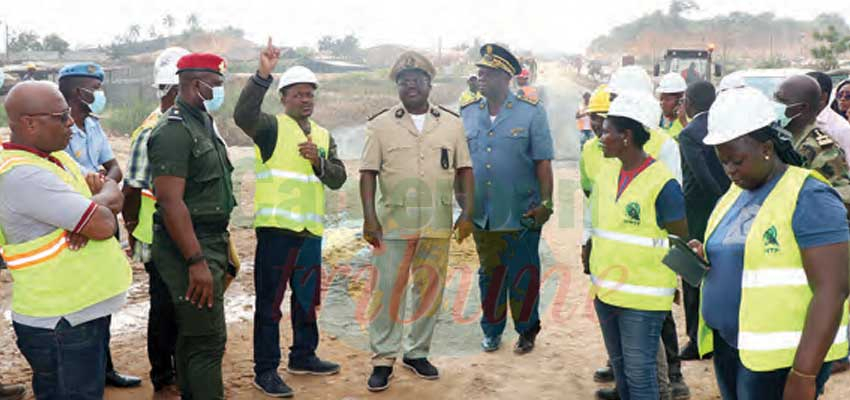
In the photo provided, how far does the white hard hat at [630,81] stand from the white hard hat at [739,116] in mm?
2848

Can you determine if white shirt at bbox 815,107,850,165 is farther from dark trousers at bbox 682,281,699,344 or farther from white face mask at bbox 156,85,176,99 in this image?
white face mask at bbox 156,85,176,99

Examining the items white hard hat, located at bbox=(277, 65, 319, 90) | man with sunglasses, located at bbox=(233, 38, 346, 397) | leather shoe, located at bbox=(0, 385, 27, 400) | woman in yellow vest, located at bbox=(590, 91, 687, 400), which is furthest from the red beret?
leather shoe, located at bbox=(0, 385, 27, 400)

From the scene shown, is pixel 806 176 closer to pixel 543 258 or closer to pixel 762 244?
pixel 762 244

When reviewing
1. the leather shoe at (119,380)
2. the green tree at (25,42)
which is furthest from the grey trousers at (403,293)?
the green tree at (25,42)

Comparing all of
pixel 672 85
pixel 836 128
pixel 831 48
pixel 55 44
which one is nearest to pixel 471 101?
pixel 672 85

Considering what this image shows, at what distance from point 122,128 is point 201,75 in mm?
21248

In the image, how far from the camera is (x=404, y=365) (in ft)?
16.5

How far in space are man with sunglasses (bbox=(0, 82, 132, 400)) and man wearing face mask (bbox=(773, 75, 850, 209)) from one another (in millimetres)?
3724

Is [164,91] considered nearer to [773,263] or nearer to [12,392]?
[12,392]

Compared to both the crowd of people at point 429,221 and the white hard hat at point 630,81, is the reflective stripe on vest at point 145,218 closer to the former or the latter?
the crowd of people at point 429,221

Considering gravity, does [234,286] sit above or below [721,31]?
below

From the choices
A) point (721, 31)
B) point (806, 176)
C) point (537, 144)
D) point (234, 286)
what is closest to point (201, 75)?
point (537, 144)

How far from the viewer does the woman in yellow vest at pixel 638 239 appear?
338 centimetres

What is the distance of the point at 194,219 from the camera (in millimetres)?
3617
